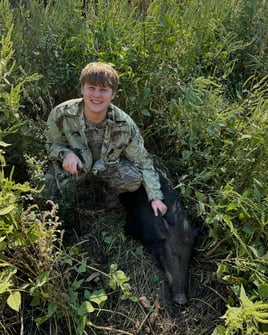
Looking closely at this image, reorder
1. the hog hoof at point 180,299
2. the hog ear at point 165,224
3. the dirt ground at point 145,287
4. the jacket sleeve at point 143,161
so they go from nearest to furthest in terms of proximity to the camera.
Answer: the dirt ground at point 145,287
the hog hoof at point 180,299
the hog ear at point 165,224
the jacket sleeve at point 143,161

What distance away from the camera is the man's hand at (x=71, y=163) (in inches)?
108

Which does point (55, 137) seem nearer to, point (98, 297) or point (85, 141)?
point (85, 141)

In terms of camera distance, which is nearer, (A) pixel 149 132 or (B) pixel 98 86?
(B) pixel 98 86

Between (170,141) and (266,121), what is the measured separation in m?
0.77

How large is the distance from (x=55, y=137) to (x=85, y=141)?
0.21m

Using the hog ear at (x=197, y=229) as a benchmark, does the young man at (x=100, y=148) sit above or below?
above

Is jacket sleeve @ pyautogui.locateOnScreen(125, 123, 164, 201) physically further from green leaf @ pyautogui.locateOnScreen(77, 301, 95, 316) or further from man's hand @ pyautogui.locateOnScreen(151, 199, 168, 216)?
green leaf @ pyautogui.locateOnScreen(77, 301, 95, 316)

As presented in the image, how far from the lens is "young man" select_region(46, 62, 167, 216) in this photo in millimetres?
2889

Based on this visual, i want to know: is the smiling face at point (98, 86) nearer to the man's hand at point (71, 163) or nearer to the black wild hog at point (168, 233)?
the man's hand at point (71, 163)

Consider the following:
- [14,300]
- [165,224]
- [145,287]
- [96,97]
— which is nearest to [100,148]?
[96,97]

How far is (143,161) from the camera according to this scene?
9.91ft

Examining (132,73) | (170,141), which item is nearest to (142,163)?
(170,141)

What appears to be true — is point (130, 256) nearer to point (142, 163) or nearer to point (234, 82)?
point (142, 163)

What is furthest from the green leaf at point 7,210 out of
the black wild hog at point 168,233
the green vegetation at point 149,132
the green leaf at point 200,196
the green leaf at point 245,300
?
the green leaf at point 245,300
